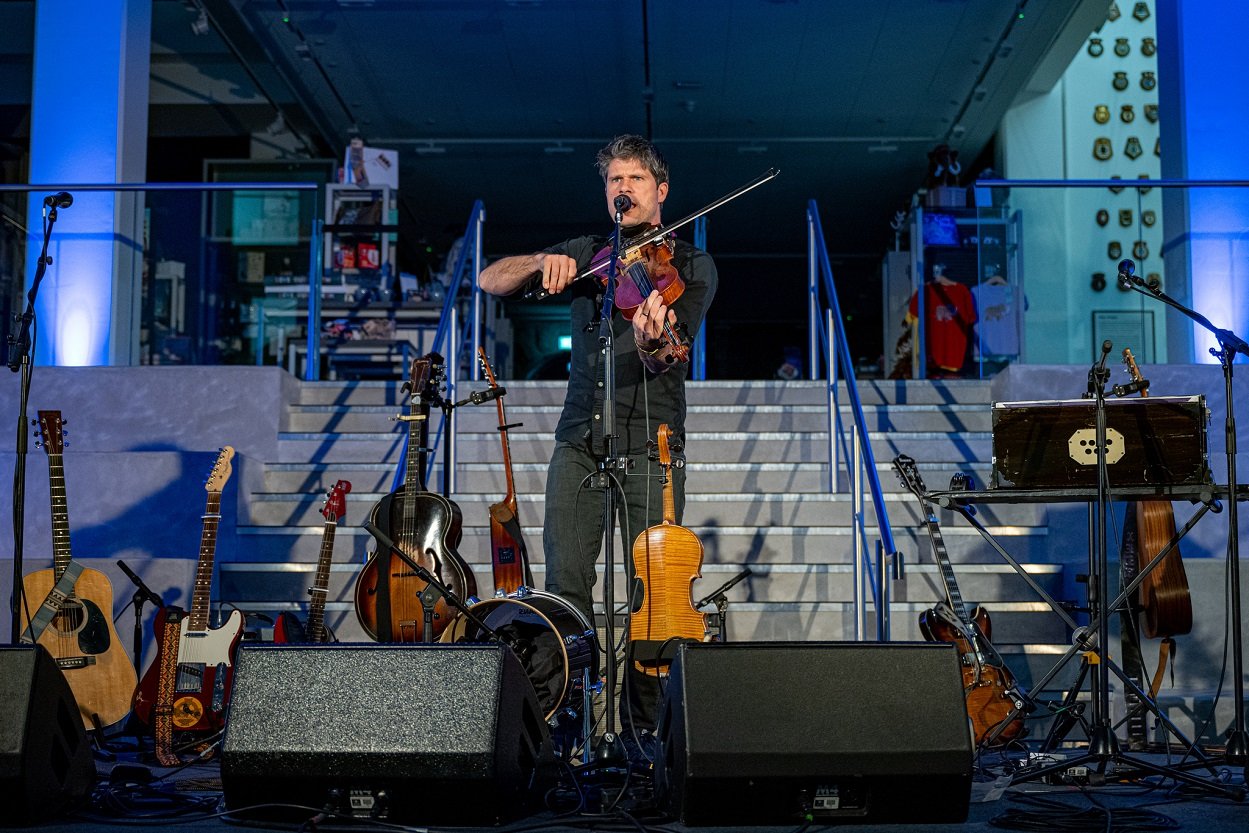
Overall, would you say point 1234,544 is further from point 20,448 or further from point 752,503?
point 20,448

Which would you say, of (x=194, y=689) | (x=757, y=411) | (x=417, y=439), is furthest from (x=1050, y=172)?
(x=194, y=689)

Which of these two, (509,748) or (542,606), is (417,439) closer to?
(542,606)

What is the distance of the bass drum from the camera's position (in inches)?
147

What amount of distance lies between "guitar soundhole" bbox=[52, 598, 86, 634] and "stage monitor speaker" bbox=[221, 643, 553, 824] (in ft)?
7.01

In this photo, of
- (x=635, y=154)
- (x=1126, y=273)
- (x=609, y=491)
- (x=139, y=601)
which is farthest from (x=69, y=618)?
(x=1126, y=273)

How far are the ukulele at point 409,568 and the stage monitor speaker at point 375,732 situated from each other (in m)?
1.76

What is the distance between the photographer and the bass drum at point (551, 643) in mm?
3740

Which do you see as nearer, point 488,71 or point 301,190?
point 301,190

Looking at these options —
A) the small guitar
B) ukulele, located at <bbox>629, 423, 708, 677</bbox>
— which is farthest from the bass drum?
the small guitar

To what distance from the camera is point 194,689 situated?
4262 mm

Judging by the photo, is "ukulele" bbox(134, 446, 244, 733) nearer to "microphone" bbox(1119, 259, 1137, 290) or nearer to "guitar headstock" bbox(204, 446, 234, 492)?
"guitar headstock" bbox(204, 446, 234, 492)

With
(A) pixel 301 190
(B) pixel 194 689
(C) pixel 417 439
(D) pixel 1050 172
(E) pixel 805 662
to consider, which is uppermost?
(D) pixel 1050 172

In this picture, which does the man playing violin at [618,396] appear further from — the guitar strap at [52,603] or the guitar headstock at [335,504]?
the guitar strap at [52,603]

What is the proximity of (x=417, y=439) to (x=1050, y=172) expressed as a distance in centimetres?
818
